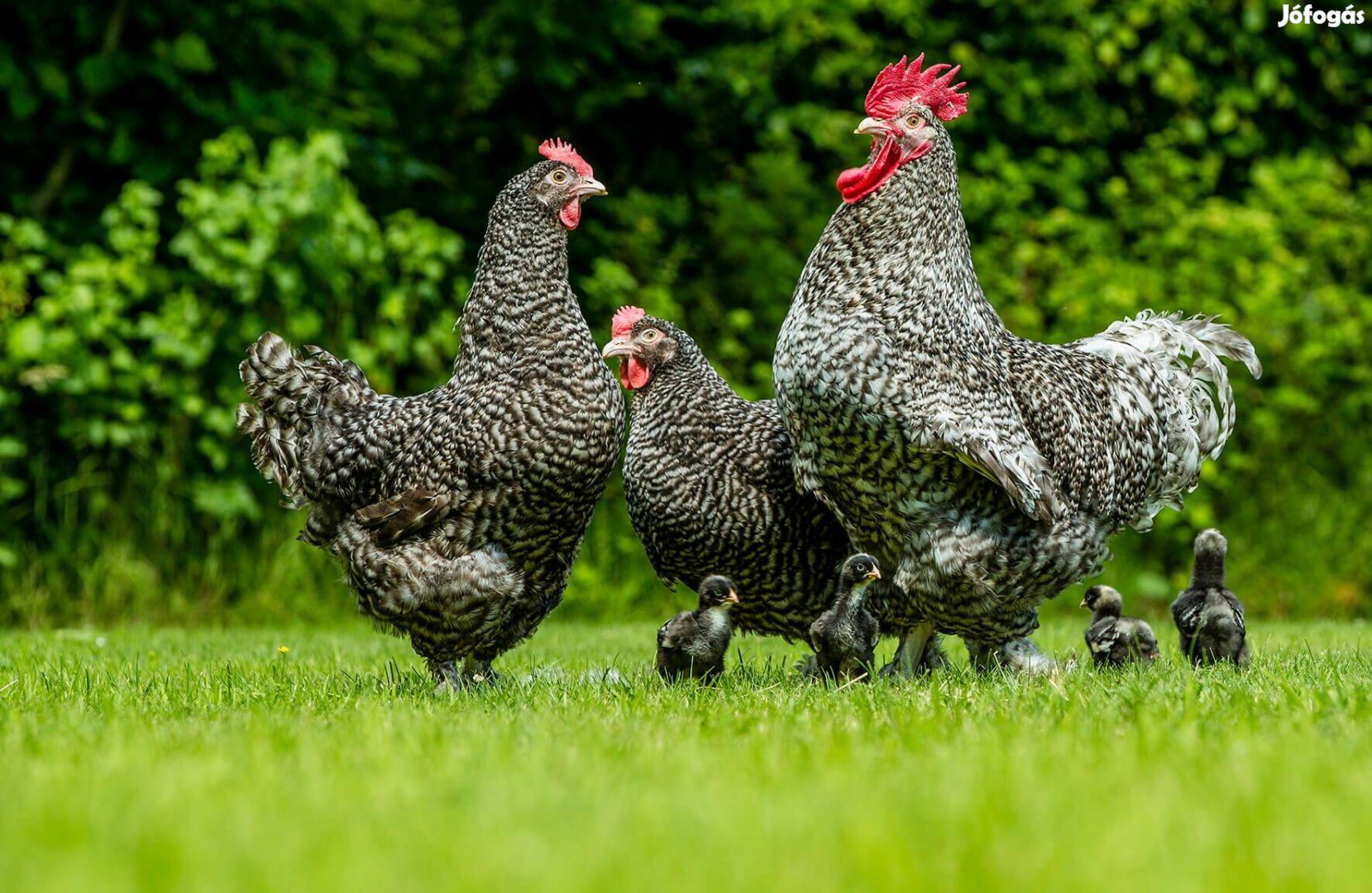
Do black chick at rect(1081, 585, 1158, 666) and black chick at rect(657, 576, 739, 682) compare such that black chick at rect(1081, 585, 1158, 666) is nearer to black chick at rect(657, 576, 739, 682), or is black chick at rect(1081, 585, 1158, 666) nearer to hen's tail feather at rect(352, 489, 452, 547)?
black chick at rect(657, 576, 739, 682)

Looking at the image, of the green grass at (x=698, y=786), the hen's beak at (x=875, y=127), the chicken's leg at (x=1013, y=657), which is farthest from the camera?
the chicken's leg at (x=1013, y=657)

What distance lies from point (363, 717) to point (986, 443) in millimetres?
2147

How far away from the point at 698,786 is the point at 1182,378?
154 inches

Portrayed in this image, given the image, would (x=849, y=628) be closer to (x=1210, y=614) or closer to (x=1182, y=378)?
(x=1210, y=614)

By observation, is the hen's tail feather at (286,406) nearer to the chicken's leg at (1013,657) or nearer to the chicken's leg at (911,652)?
the chicken's leg at (911,652)

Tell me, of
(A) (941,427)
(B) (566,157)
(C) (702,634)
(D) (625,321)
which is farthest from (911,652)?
(B) (566,157)

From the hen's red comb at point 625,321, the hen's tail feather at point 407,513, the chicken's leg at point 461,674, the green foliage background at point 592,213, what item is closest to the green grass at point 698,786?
the chicken's leg at point 461,674

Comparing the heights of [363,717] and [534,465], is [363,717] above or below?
below

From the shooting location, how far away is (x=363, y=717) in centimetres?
388

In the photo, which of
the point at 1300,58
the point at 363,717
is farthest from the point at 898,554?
the point at 1300,58

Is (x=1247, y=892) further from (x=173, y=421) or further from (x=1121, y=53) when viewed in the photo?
(x=1121, y=53)

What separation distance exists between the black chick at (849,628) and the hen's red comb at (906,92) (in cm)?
163

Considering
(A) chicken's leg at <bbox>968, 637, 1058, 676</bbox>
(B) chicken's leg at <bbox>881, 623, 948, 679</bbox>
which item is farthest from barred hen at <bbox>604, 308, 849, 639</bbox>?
(A) chicken's leg at <bbox>968, 637, 1058, 676</bbox>

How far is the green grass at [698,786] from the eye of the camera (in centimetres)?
222
